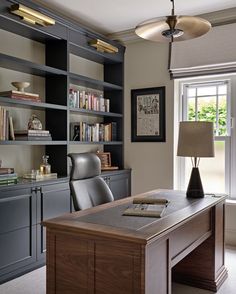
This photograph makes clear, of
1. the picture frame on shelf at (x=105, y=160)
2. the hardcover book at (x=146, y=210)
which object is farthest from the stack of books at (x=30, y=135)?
the hardcover book at (x=146, y=210)

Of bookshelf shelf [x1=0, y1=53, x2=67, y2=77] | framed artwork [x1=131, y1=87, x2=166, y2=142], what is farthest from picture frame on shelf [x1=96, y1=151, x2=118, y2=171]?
bookshelf shelf [x1=0, y1=53, x2=67, y2=77]

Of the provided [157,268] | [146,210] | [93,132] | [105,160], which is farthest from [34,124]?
[157,268]

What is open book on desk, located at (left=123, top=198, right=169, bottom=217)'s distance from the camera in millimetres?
2046

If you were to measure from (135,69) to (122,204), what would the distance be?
2441 mm

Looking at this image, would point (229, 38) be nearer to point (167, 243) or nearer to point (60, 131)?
point (60, 131)

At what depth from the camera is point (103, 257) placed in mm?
1699

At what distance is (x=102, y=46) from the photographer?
3883 mm

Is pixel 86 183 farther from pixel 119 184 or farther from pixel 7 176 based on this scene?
pixel 119 184

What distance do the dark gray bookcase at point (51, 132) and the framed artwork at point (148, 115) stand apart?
20 centimetres

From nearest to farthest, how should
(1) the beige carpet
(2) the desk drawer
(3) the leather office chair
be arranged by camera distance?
(2) the desk drawer → (3) the leather office chair → (1) the beige carpet

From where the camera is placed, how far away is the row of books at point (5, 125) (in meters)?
2.88

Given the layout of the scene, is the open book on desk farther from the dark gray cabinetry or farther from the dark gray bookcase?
the dark gray cabinetry

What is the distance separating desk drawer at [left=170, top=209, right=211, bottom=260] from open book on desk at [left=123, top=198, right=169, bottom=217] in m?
0.17

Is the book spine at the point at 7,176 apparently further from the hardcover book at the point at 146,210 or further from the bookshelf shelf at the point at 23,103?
the hardcover book at the point at 146,210
